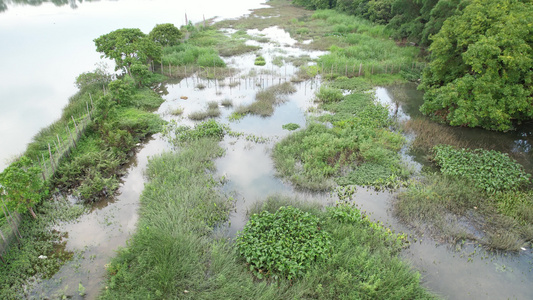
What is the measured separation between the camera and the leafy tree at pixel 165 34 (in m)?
23.0

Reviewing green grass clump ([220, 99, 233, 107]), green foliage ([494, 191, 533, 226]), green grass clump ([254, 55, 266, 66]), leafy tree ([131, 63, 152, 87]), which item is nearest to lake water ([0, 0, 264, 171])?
leafy tree ([131, 63, 152, 87])

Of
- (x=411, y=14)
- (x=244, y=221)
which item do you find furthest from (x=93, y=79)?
(x=411, y=14)

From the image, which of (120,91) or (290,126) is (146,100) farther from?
(290,126)

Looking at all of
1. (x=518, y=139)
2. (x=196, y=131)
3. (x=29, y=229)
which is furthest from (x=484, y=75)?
(x=29, y=229)

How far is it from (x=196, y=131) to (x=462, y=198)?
9.96 m

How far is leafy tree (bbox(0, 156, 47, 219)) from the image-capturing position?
786cm

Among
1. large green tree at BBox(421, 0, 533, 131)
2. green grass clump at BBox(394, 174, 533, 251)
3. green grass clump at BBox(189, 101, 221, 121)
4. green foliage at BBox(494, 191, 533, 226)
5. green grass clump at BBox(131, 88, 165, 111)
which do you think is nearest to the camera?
green grass clump at BBox(394, 174, 533, 251)

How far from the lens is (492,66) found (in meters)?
12.0

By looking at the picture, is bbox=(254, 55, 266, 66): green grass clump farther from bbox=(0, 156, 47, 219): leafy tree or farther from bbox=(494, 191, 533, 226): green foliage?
bbox=(494, 191, 533, 226): green foliage

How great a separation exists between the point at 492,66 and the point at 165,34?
20.7 metres

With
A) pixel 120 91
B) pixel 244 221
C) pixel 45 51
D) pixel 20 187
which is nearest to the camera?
pixel 20 187

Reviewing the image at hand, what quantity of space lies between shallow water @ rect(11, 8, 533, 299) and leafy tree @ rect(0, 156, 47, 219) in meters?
1.12

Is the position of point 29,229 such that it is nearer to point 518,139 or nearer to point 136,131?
point 136,131

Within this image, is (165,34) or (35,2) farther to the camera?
(35,2)
